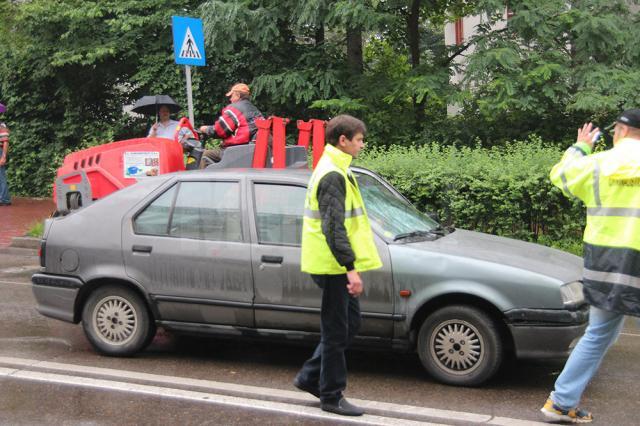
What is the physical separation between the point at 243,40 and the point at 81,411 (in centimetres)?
1042

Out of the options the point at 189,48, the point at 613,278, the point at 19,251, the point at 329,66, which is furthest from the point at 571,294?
the point at 329,66

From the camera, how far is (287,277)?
20.2ft

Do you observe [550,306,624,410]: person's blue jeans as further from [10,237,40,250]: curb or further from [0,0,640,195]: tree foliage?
[10,237,40,250]: curb

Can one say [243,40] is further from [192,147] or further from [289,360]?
[289,360]

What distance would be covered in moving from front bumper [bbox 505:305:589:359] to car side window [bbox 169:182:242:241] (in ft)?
6.82

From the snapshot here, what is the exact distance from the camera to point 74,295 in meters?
6.76

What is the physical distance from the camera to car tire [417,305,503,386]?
5.78m

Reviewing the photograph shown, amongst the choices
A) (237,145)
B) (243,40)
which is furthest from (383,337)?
(243,40)

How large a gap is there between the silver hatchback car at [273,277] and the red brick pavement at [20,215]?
268 inches

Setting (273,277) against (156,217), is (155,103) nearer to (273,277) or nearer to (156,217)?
(156,217)

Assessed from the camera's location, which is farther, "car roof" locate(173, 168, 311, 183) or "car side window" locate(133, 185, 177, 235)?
"car side window" locate(133, 185, 177, 235)

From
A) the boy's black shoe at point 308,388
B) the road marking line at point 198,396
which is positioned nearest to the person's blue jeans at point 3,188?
the road marking line at point 198,396

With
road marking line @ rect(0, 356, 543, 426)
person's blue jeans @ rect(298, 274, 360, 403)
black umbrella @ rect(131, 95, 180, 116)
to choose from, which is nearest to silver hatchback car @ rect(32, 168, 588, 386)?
road marking line @ rect(0, 356, 543, 426)

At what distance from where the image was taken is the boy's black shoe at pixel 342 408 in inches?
210
